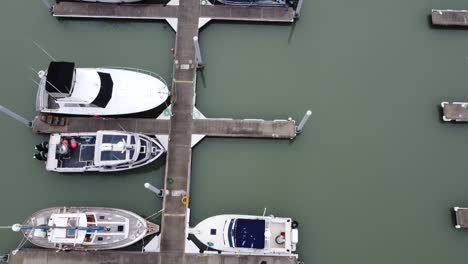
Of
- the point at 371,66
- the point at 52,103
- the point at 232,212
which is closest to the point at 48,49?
the point at 52,103

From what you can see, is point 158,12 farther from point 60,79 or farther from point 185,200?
point 185,200

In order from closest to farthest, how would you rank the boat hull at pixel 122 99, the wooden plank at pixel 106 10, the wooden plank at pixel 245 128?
the boat hull at pixel 122 99 < the wooden plank at pixel 245 128 < the wooden plank at pixel 106 10

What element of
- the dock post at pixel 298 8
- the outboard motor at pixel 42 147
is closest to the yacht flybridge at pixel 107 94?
the outboard motor at pixel 42 147

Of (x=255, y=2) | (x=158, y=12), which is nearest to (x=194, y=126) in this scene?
(x=158, y=12)

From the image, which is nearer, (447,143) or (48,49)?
(447,143)

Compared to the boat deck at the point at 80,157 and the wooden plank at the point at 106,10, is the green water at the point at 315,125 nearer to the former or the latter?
the wooden plank at the point at 106,10

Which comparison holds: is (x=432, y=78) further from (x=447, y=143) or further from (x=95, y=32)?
(x=95, y=32)

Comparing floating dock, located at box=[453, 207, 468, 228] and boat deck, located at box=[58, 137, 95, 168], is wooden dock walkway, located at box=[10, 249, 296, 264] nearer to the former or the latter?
boat deck, located at box=[58, 137, 95, 168]

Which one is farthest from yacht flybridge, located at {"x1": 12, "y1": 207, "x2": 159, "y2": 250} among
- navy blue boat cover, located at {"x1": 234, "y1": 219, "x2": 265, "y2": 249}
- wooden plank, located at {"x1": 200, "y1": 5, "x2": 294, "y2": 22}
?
wooden plank, located at {"x1": 200, "y1": 5, "x2": 294, "y2": 22}
